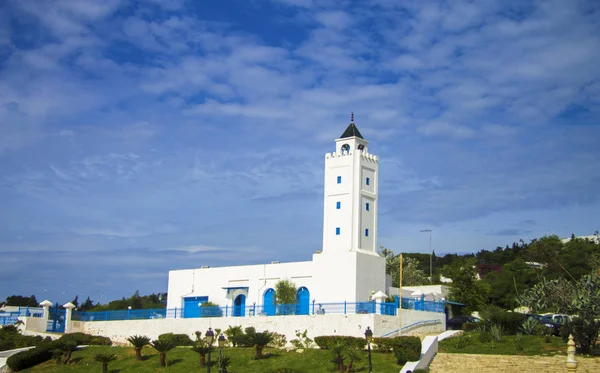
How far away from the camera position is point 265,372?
906 inches

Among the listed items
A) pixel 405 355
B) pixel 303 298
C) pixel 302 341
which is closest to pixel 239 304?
pixel 303 298

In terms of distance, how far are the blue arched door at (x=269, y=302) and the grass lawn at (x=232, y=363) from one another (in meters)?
4.71

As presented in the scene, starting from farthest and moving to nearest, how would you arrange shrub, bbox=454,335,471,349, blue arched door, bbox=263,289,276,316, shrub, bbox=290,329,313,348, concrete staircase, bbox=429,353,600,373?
blue arched door, bbox=263,289,276,316 < shrub, bbox=290,329,313,348 < shrub, bbox=454,335,471,349 < concrete staircase, bbox=429,353,600,373

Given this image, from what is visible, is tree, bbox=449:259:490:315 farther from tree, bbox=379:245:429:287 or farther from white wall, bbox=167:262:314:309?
white wall, bbox=167:262:314:309

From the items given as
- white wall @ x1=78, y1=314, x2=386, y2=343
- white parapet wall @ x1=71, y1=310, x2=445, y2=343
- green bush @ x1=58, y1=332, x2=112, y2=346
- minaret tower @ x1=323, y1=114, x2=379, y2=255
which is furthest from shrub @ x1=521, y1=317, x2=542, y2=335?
green bush @ x1=58, y1=332, x2=112, y2=346

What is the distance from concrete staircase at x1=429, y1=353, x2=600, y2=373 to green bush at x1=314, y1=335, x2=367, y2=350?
11.1ft

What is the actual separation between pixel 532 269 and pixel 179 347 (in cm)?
3275

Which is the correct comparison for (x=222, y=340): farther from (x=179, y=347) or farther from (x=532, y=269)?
(x=532, y=269)

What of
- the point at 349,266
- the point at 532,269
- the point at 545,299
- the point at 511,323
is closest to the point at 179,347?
the point at 349,266

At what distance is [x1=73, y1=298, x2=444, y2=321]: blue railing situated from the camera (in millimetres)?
29594

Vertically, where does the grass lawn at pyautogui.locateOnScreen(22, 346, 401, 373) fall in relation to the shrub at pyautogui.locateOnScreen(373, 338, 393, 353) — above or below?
below

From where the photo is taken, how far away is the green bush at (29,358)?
28766mm

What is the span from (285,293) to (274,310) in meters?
1.01

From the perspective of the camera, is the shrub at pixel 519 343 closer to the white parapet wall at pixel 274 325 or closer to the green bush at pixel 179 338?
the white parapet wall at pixel 274 325
